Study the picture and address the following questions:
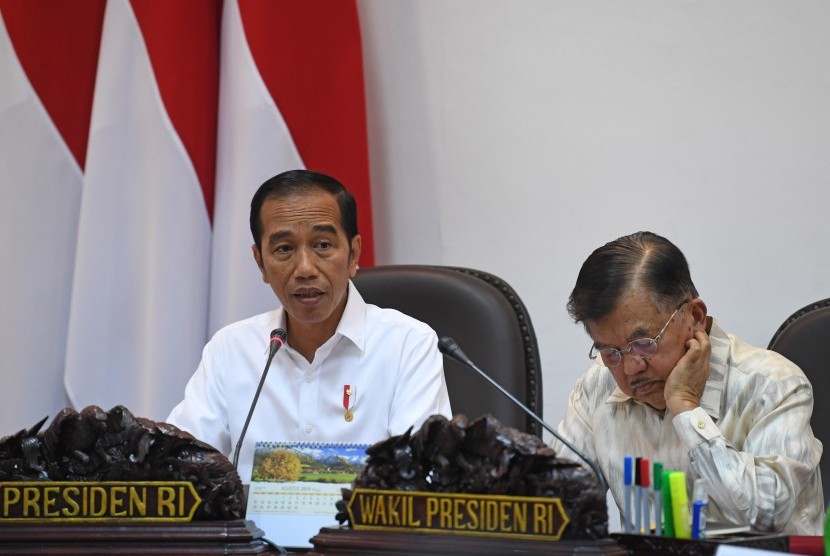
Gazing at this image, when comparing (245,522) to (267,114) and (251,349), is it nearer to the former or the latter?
(251,349)

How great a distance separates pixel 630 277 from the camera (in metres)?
2.09

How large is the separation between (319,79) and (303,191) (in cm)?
70

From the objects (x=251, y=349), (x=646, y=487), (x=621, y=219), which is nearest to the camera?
(x=646, y=487)

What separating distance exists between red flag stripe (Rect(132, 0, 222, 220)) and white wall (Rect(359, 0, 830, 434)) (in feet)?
1.68

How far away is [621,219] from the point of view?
304 cm

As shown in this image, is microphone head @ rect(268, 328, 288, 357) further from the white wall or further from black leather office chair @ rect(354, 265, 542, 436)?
the white wall

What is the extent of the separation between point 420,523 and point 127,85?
2108 millimetres

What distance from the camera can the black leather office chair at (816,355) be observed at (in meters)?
2.40

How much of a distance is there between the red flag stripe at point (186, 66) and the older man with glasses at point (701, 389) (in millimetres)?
1399

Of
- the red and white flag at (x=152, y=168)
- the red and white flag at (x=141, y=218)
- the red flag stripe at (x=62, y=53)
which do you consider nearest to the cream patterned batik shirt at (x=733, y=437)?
the red and white flag at (x=152, y=168)

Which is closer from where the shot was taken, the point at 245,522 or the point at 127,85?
the point at 245,522

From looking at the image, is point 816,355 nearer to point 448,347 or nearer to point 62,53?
point 448,347

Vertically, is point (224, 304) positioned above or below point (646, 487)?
above

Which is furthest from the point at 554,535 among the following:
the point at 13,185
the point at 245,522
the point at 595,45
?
the point at 13,185
